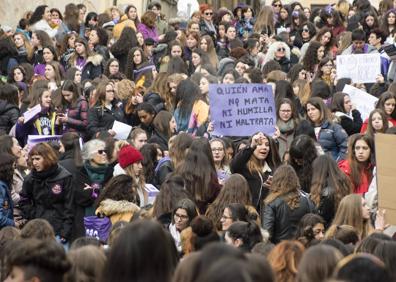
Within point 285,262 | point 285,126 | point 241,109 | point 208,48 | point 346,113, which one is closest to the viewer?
point 285,262

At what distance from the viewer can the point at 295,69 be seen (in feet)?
72.7

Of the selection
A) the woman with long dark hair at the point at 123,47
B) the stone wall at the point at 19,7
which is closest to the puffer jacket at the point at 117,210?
the woman with long dark hair at the point at 123,47

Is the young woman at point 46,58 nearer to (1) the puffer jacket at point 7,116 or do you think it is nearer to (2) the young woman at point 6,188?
(1) the puffer jacket at point 7,116

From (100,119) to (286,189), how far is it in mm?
5231

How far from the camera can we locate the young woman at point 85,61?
2314cm

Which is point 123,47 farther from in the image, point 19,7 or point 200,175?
point 200,175

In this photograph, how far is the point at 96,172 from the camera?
15.5 metres

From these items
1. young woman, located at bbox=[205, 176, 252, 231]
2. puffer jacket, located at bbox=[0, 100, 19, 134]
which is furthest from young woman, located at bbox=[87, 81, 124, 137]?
young woman, located at bbox=[205, 176, 252, 231]

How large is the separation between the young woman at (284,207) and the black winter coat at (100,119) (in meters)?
4.84

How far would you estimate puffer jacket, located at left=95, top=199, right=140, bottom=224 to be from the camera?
555 inches

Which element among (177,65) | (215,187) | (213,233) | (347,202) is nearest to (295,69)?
(177,65)

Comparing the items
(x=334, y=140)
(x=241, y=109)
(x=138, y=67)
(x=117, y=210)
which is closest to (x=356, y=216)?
(x=117, y=210)

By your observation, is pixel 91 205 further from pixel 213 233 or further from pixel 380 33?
pixel 380 33

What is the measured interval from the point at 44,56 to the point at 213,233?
478 inches
